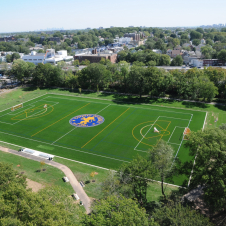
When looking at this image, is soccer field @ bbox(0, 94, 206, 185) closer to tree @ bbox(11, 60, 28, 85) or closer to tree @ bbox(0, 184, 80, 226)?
tree @ bbox(0, 184, 80, 226)

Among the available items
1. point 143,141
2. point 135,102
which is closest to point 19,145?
point 143,141

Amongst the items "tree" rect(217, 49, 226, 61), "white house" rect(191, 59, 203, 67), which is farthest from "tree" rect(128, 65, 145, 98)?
"tree" rect(217, 49, 226, 61)

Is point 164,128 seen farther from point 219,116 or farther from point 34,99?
point 34,99

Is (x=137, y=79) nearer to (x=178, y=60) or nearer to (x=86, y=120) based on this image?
(x=86, y=120)

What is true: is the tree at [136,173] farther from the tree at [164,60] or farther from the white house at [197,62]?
the white house at [197,62]

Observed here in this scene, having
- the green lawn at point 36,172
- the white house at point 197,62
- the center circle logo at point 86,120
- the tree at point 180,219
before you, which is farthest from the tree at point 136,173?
the white house at point 197,62
